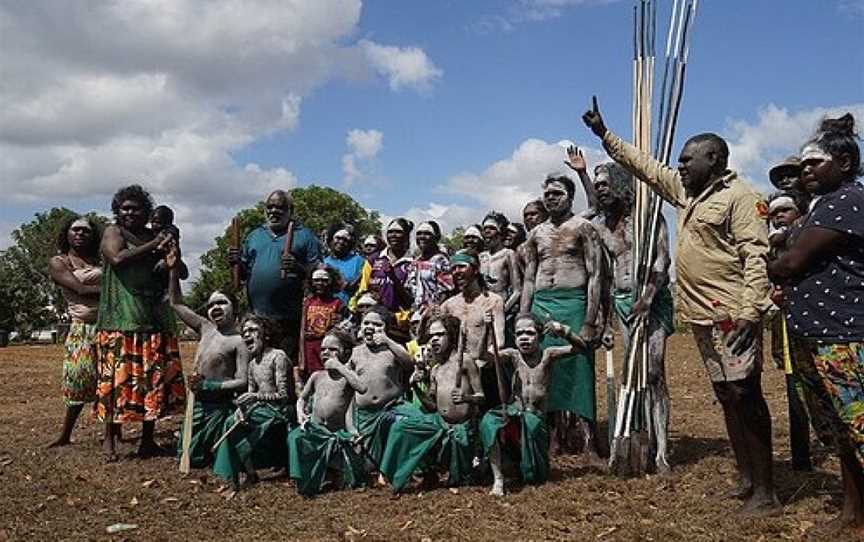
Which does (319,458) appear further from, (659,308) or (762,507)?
(762,507)

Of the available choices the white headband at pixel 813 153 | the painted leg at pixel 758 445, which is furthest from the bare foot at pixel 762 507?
the white headband at pixel 813 153

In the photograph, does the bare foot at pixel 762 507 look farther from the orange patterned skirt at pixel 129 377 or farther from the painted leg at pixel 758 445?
the orange patterned skirt at pixel 129 377

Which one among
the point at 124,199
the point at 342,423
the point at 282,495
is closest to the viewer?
the point at 282,495

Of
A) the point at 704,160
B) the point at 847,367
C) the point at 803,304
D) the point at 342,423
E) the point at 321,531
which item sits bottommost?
the point at 321,531

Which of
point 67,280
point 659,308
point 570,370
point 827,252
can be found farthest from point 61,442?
point 827,252

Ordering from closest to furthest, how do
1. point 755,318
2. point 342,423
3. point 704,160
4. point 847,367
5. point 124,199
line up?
1. point 847,367
2. point 755,318
3. point 704,160
4. point 342,423
5. point 124,199

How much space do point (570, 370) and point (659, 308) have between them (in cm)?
83

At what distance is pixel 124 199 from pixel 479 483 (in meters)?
3.76

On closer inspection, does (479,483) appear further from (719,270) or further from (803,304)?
(803,304)

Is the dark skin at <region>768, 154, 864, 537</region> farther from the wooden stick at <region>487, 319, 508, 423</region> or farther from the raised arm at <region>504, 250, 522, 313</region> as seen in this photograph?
the raised arm at <region>504, 250, 522, 313</region>

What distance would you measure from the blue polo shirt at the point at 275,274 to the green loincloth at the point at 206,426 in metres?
0.91

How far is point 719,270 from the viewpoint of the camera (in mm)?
4711

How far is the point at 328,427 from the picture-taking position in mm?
6113

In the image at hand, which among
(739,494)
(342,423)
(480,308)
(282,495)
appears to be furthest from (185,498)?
(739,494)
